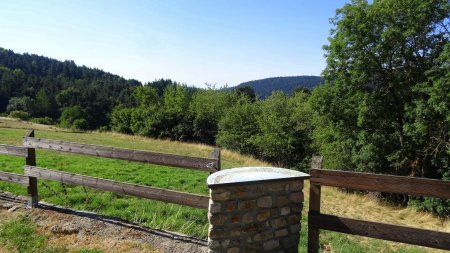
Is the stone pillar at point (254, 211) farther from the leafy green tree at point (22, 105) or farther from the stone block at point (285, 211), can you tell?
the leafy green tree at point (22, 105)

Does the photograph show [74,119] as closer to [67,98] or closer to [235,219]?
[67,98]

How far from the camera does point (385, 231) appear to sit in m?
3.80

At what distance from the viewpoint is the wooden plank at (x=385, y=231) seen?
11.7 feet

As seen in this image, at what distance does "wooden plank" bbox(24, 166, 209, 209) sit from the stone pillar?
947 mm

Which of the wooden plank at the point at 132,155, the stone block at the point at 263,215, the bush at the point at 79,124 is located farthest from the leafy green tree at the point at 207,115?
the stone block at the point at 263,215

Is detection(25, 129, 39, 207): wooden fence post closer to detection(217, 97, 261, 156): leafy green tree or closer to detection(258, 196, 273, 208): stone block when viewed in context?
detection(258, 196, 273, 208): stone block

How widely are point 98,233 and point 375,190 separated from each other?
3.97m

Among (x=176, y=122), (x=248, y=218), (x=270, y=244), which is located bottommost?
(x=176, y=122)

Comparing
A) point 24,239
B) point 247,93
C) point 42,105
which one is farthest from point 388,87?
point 42,105

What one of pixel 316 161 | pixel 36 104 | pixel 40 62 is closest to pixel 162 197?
pixel 316 161

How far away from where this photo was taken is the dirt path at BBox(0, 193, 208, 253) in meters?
4.84

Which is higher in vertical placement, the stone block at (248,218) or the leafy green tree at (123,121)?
the stone block at (248,218)

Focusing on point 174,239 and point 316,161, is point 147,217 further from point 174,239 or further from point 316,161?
point 316,161

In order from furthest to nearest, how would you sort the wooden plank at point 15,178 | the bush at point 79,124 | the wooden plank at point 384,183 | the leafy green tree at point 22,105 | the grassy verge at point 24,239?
the leafy green tree at point 22,105 < the bush at point 79,124 < the wooden plank at point 15,178 < the grassy verge at point 24,239 < the wooden plank at point 384,183
